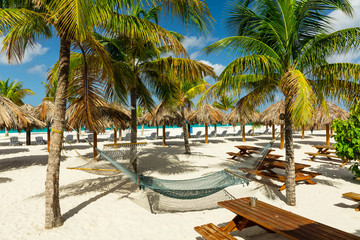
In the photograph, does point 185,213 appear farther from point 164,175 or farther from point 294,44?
point 294,44

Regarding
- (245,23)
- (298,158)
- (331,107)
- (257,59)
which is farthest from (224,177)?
(331,107)

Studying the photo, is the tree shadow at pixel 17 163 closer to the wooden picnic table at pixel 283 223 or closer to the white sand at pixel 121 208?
the white sand at pixel 121 208

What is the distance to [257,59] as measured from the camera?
3.69m

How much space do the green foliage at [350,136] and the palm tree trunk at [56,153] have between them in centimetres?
575

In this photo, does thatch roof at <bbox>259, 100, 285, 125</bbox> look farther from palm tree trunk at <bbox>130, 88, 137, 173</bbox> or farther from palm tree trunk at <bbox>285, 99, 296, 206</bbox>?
palm tree trunk at <bbox>130, 88, 137, 173</bbox>

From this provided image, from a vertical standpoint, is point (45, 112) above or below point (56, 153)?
above

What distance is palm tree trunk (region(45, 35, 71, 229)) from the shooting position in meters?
3.20

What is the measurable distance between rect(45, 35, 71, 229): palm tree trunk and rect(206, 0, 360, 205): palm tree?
101 inches

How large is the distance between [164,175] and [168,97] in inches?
93.8

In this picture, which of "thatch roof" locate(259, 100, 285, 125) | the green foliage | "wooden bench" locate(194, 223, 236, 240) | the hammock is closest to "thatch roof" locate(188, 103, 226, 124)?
"thatch roof" locate(259, 100, 285, 125)

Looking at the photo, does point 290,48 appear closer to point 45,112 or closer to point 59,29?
point 59,29

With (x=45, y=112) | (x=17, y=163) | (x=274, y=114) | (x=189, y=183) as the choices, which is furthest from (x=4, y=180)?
(x=274, y=114)

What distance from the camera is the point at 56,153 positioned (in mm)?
3221

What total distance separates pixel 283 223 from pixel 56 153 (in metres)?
3.15
